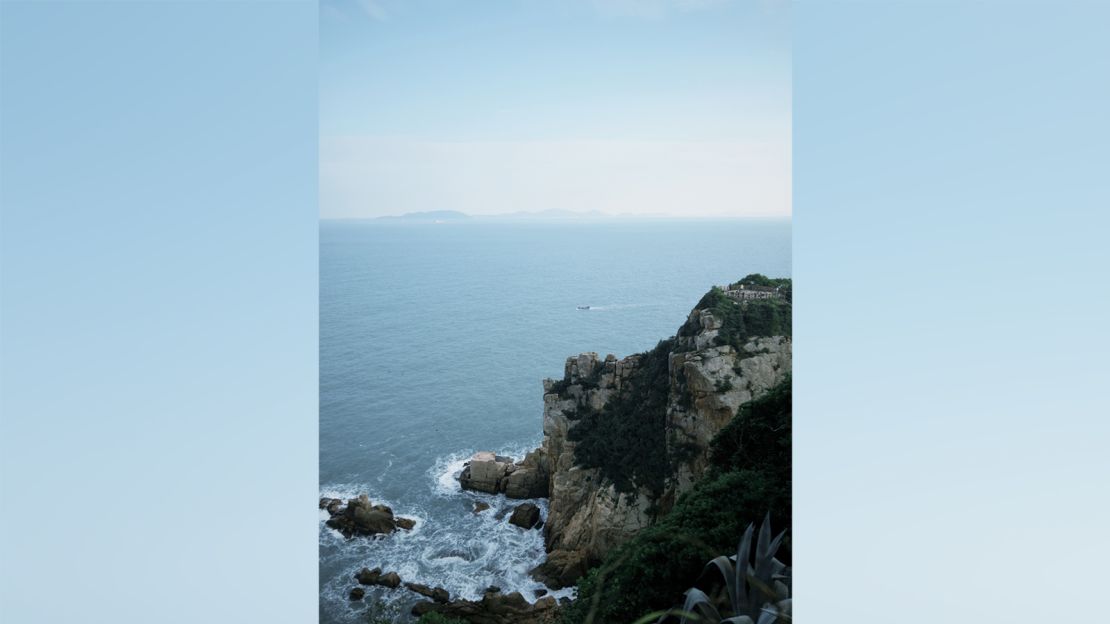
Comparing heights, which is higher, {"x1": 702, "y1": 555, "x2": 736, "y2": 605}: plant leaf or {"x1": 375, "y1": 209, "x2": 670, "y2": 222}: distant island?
{"x1": 375, "y1": 209, "x2": 670, "y2": 222}: distant island

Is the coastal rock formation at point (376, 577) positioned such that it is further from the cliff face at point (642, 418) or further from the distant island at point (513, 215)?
the distant island at point (513, 215)

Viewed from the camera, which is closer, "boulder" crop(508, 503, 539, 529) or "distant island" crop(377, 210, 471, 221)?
"boulder" crop(508, 503, 539, 529)

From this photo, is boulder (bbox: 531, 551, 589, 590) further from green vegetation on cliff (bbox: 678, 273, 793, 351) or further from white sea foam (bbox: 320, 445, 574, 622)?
green vegetation on cliff (bbox: 678, 273, 793, 351)
